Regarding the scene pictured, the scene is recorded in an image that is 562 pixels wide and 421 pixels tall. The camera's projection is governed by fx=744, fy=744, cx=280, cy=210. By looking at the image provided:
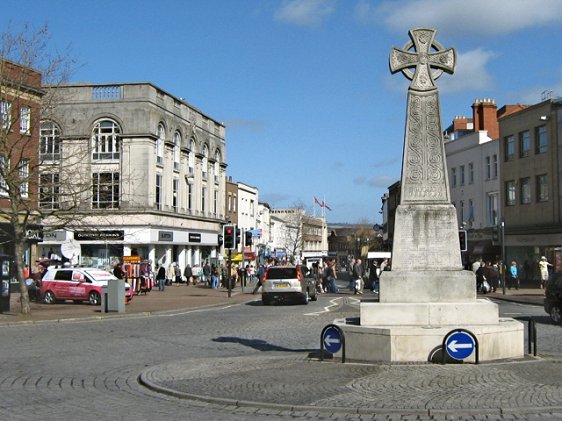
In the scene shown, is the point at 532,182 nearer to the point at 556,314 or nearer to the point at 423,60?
the point at 556,314

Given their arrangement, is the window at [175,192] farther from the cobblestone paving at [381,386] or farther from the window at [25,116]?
the cobblestone paving at [381,386]

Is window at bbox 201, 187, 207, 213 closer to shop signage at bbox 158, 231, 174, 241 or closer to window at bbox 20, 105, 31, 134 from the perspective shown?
shop signage at bbox 158, 231, 174, 241

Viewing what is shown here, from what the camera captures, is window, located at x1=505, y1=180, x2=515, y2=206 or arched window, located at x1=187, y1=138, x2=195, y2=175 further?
arched window, located at x1=187, y1=138, x2=195, y2=175

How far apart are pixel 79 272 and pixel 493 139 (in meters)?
34.1

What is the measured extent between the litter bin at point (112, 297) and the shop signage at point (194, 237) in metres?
33.3

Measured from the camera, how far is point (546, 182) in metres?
45.6

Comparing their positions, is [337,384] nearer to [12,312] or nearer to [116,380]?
[116,380]

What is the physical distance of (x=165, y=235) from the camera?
5397 cm

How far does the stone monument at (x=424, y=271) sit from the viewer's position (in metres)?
11.6

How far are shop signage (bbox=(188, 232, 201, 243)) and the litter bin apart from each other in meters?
33.3

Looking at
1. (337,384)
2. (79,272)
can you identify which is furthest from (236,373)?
(79,272)

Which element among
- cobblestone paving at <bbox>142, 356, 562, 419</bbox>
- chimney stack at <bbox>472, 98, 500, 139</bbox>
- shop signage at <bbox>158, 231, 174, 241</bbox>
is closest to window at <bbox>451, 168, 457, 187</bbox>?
chimney stack at <bbox>472, 98, 500, 139</bbox>

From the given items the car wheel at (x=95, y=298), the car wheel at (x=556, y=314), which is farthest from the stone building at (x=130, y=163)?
the car wheel at (x=556, y=314)

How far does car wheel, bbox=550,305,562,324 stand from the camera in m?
20.5
